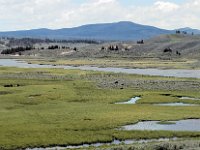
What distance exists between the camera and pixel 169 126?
4547cm

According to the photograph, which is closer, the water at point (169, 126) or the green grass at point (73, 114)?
the green grass at point (73, 114)

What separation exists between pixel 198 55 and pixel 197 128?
14730 centimetres

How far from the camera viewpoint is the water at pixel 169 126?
145 feet

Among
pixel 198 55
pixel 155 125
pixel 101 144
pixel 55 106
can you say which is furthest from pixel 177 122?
pixel 198 55

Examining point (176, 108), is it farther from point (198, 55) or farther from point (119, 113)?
point (198, 55)

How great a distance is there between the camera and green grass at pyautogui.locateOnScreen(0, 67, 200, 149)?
39.6 meters

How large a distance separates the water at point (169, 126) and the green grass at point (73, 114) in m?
1.36

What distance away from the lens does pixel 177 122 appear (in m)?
47.8

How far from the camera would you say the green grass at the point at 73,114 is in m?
39.6

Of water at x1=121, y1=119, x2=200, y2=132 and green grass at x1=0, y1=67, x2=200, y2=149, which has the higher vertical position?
green grass at x1=0, y1=67, x2=200, y2=149

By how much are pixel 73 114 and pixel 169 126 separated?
11701mm

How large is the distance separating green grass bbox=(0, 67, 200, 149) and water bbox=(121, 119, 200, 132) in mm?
1358

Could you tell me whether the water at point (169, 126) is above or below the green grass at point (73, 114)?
below

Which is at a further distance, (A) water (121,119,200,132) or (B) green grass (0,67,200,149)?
(A) water (121,119,200,132)
